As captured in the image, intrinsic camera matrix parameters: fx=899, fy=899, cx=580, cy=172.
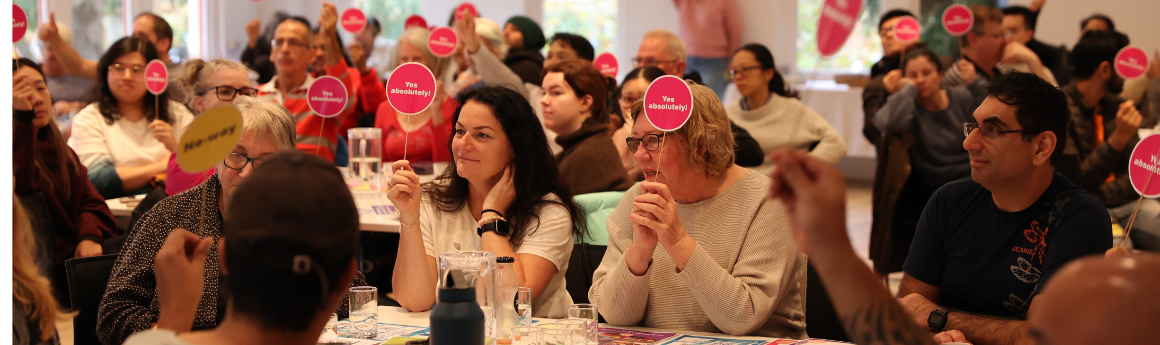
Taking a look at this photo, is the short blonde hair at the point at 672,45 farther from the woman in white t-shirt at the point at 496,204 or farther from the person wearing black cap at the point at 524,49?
the woman in white t-shirt at the point at 496,204

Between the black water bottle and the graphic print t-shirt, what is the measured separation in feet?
4.83

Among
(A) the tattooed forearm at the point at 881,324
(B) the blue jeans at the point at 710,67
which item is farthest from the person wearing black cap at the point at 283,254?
(B) the blue jeans at the point at 710,67

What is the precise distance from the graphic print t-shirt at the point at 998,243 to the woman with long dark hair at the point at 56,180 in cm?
302

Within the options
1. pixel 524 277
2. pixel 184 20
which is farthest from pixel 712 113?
pixel 184 20

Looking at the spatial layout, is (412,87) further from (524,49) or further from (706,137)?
(524,49)

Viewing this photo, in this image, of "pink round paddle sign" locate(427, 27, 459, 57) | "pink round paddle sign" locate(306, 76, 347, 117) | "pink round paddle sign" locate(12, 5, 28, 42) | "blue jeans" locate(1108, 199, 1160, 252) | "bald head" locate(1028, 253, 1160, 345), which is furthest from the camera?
"pink round paddle sign" locate(427, 27, 459, 57)

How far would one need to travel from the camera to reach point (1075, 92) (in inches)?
193

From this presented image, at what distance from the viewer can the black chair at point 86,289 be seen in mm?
2393

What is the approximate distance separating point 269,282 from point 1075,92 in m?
4.87

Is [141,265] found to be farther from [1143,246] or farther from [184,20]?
[184,20]

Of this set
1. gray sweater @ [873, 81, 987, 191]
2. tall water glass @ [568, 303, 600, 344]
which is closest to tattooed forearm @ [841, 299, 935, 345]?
tall water glass @ [568, 303, 600, 344]

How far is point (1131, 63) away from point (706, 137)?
347cm

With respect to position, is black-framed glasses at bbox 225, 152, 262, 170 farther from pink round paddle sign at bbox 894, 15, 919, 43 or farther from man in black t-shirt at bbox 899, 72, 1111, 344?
pink round paddle sign at bbox 894, 15, 919, 43

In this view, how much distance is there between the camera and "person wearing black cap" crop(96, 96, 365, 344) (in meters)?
2.19
